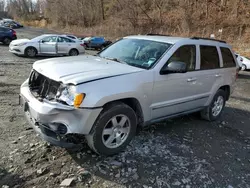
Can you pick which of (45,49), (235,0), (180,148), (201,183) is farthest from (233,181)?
(235,0)

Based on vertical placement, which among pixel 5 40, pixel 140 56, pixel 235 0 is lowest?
pixel 5 40

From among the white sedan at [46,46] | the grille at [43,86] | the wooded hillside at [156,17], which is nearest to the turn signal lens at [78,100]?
the grille at [43,86]

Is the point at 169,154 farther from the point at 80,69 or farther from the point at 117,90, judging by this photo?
the point at 80,69

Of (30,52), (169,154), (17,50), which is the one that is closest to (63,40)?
(30,52)

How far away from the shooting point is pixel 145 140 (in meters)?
4.21

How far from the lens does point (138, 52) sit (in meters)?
4.26

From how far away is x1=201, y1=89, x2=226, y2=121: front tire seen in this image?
5406 mm

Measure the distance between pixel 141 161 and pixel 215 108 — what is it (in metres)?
2.78

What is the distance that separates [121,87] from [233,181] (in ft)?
6.59

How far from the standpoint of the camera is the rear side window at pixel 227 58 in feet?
17.9

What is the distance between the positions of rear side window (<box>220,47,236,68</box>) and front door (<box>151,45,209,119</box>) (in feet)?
3.43

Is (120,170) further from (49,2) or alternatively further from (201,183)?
(49,2)

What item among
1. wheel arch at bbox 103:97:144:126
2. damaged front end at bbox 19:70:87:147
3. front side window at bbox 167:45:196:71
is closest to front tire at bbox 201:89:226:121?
front side window at bbox 167:45:196:71

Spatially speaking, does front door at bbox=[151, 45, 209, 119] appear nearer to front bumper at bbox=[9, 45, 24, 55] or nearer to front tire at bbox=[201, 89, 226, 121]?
front tire at bbox=[201, 89, 226, 121]
